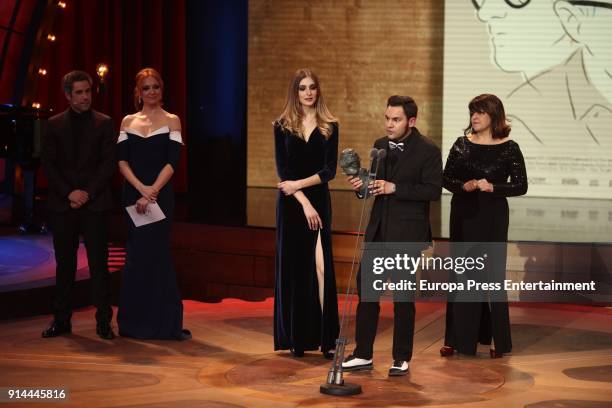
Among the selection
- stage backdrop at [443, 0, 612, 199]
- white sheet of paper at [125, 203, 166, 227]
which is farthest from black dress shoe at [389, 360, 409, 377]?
stage backdrop at [443, 0, 612, 199]

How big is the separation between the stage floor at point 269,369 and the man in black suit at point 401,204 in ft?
0.45

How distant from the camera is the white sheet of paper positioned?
543 cm

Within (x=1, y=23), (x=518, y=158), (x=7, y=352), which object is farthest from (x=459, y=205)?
(x=1, y=23)

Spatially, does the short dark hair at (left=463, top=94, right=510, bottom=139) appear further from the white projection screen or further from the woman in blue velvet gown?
the white projection screen

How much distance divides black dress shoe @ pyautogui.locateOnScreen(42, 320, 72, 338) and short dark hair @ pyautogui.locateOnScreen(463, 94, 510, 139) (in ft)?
7.82

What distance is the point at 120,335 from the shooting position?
18.0 feet

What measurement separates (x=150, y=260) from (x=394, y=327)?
1498mm

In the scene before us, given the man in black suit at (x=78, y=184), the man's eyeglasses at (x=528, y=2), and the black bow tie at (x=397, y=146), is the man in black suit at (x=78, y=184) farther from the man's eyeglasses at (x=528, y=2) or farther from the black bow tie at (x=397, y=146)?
the man's eyeglasses at (x=528, y=2)

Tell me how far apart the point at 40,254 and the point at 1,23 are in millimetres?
4024

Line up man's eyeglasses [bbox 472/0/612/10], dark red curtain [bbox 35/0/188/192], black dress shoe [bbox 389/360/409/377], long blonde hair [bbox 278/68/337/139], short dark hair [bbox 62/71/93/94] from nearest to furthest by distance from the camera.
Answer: black dress shoe [bbox 389/360/409/377], long blonde hair [bbox 278/68/337/139], short dark hair [bbox 62/71/93/94], man's eyeglasses [bbox 472/0/612/10], dark red curtain [bbox 35/0/188/192]

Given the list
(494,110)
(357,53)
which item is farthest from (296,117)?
(357,53)

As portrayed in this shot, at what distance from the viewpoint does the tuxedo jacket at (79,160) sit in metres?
5.40

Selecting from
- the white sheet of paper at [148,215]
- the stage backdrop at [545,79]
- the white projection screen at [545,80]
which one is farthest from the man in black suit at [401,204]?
the stage backdrop at [545,79]

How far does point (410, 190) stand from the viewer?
461cm
